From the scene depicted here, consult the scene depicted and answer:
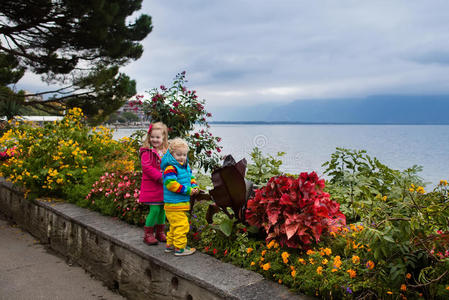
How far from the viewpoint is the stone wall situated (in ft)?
8.31

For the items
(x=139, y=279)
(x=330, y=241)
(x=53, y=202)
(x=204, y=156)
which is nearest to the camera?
(x=330, y=241)

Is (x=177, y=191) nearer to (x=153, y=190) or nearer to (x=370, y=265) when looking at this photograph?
(x=153, y=190)

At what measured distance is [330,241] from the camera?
2932mm

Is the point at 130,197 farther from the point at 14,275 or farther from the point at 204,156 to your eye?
the point at 204,156

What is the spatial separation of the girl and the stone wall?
0.52 feet

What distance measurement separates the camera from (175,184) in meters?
3.07

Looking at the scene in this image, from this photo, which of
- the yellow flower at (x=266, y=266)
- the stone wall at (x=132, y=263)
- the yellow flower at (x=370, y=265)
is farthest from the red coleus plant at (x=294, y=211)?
the yellow flower at (x=370, y=265)

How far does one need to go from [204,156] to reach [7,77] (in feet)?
39.5

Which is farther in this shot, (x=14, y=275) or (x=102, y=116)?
(x=102, y=116)

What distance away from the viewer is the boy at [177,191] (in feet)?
10.2

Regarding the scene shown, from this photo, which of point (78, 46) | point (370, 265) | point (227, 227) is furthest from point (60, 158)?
point (78, 46)

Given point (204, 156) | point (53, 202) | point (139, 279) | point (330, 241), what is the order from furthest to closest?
point (204, 156) → point (53, 202) → point (139, 279) → point (330, 241)

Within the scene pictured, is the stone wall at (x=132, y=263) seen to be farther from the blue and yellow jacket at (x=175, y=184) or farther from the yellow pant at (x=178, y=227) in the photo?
the blue and yellow jacket at (x=175, y=184)

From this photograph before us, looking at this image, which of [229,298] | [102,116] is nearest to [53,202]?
[229,298]
